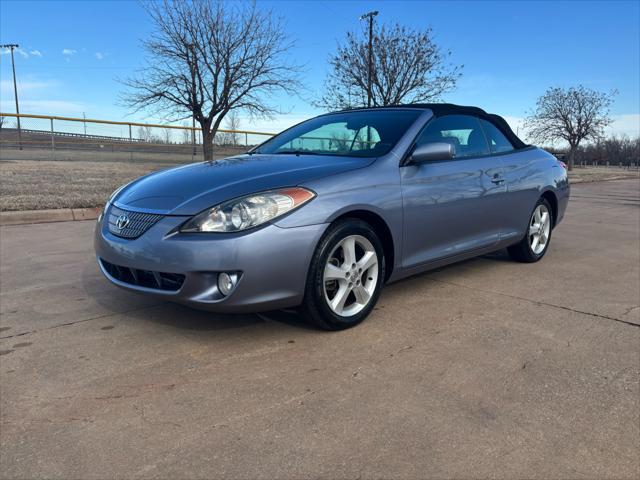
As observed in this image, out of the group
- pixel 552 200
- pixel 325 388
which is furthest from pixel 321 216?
pixel 552 200

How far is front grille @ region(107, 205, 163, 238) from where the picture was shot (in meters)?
2.96

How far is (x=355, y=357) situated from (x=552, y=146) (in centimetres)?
4607

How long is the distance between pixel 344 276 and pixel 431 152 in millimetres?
1108

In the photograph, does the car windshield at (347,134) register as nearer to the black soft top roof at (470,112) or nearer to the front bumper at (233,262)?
the black soft top roof at (470,112)

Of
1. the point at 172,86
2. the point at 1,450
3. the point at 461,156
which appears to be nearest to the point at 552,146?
the point at 172,86

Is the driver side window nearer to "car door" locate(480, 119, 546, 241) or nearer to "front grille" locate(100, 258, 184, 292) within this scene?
"car door" locate(480, 119, 546, 241)

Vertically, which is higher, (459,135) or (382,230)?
(459,135)

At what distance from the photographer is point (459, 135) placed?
4250mm

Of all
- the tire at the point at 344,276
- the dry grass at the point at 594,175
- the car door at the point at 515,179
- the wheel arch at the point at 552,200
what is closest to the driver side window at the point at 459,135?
the car door at the point at 515,179

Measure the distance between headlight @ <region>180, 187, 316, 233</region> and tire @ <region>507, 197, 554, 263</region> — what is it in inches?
123

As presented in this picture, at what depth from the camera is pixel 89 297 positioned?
12.8ft

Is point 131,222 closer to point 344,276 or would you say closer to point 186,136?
point 344,276

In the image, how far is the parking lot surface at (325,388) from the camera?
6.40ft

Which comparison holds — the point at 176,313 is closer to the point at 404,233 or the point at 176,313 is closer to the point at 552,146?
the point at 404,233
